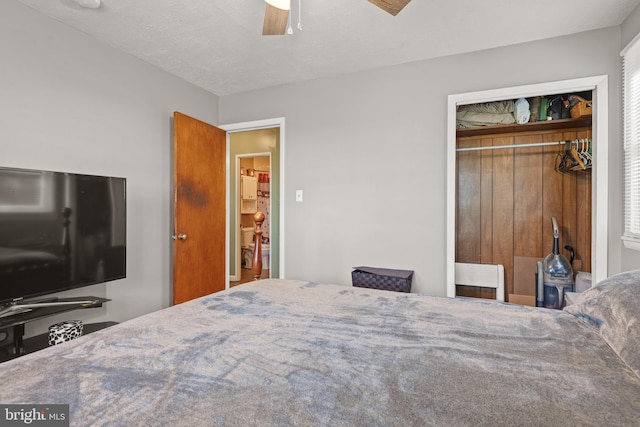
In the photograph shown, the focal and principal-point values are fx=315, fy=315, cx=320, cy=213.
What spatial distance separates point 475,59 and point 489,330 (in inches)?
101

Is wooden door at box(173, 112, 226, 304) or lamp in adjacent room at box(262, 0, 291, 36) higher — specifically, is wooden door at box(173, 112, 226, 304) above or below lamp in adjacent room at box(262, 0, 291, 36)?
below

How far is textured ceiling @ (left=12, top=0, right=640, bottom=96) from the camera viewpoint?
2.20 metres

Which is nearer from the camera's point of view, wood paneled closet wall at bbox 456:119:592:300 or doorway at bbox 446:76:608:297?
doorway at bbox 446:76:608:297

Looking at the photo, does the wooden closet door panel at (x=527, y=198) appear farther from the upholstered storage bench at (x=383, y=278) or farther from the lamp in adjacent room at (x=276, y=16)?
the lamp in adjacent room at (x=276, y=16)

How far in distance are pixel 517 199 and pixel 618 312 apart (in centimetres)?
261

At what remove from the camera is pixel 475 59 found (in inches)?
111

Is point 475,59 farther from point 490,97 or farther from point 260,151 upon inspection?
point 260,151

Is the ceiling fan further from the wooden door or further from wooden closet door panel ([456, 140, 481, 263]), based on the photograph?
wooden closet door panel ([456, 140, 481, 263])

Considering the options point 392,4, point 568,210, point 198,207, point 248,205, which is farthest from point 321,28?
point 248,205

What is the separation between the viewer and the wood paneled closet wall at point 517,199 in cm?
316

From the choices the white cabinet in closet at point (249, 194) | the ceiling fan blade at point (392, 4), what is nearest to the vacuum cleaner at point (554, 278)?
the ceiling fan blade at point (392, 4)

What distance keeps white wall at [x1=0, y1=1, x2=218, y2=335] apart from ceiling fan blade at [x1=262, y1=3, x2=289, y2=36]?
1662 millimetres
